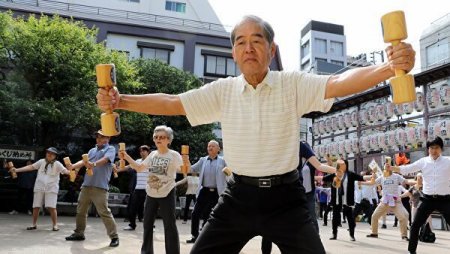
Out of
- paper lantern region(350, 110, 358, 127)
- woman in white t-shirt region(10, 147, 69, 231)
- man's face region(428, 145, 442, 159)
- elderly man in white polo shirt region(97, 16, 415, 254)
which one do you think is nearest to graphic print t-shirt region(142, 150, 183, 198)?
elderly man in white polo shirt region(97, 16, 415, 254)

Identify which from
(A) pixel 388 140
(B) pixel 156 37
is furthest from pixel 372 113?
(B) pixel 156 37

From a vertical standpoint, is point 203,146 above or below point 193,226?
above

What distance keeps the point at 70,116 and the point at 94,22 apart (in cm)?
1399

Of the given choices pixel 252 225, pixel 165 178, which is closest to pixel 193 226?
pixel 165 178

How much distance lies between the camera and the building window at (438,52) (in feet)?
80.7

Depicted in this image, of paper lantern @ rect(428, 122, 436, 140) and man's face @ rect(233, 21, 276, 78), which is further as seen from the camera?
paper lantern @ rect(428, 122, 436, 140)

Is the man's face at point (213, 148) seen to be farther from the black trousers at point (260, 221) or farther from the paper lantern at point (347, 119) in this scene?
the paper lantern at point (347, 119)

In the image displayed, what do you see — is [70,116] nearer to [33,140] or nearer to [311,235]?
[33,140]

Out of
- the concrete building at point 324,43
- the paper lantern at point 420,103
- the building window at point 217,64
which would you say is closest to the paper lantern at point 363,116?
the paper lantern at point 420,103

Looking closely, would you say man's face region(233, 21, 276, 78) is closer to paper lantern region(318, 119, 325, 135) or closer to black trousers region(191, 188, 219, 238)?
black trousers region(191, 188, 219, 238)

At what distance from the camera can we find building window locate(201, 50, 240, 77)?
92.6 ft

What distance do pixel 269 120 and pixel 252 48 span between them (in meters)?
0.46

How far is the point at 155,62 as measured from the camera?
22.6 m

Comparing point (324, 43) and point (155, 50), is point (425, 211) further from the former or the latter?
point (324, 43)
